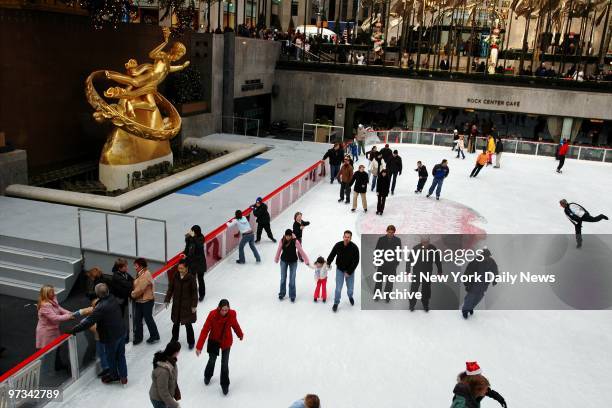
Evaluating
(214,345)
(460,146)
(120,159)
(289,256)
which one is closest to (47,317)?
(214,345)

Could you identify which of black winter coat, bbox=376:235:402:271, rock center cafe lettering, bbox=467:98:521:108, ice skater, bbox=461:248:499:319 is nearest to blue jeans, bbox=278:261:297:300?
black winter coat, bbox=376:235:402:271

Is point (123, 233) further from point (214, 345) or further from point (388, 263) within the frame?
point (388, 263)

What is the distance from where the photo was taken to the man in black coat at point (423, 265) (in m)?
7.61

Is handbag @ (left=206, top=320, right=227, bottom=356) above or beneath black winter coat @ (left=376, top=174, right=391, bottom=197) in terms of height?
beneath

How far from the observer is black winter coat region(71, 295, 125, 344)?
17.7 ft

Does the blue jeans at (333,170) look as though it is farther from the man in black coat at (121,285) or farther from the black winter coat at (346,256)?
the man in black coat at (121,285)

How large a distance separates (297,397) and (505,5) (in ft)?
119

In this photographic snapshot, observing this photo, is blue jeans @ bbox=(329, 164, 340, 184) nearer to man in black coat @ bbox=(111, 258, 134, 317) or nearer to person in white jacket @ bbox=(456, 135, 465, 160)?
person in white jacket @ bbox=(456, 135, 465, 160)

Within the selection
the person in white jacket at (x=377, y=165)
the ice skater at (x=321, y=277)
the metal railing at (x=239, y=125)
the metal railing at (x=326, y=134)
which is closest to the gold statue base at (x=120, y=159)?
the person in white jacket at (x=377, y=165)

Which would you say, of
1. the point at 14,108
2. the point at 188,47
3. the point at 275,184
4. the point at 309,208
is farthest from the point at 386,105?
the point at 14,108

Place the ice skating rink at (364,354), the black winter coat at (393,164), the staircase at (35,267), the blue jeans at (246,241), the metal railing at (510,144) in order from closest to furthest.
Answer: the ice skating rink at (364,354) < the staircase at (35,267) < the blue jeans at (246,241) < the black winter coat at (393,164) < the metal railing at (510,144)

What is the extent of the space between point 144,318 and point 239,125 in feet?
57.9

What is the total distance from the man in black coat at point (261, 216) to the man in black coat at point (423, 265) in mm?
3226

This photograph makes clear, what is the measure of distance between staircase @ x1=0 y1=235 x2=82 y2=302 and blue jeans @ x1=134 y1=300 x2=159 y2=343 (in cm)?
307
